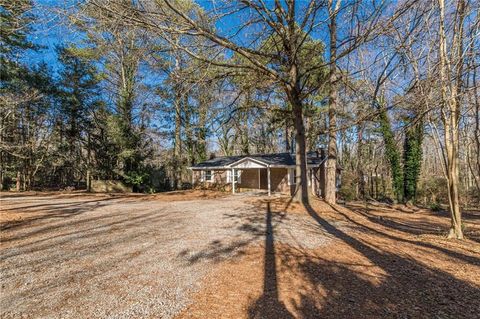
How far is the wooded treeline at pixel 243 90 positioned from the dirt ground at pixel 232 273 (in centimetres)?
290

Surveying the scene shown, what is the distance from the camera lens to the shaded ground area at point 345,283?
108 inches

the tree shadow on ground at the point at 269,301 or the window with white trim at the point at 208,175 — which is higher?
the window with white trim at the point at 208,175

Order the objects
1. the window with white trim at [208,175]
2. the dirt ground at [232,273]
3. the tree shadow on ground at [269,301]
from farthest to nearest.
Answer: the window with white trim at [208,175], the dirt ground at [232,273], the tree shadow on ground at [269,301]

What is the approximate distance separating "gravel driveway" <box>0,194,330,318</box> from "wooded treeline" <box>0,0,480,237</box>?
13.4 feet

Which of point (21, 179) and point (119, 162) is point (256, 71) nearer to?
point (119, 162)

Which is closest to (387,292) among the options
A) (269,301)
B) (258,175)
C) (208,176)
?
(269,301)

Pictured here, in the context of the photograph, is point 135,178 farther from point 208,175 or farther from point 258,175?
point 258,175

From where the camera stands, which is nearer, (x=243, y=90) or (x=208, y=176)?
(x=243, y=90)

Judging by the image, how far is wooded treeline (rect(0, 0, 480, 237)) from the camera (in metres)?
5.80

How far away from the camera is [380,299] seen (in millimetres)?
2955

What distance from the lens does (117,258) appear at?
4.41m

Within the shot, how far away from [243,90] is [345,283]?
8234 millimetres

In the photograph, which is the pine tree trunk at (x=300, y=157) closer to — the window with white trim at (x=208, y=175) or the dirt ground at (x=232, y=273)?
the dirt ground at (x=232, y=273)

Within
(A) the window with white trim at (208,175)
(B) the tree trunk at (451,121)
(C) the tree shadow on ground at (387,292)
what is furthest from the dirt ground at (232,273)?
(A) the window with white trim at (208,175)
